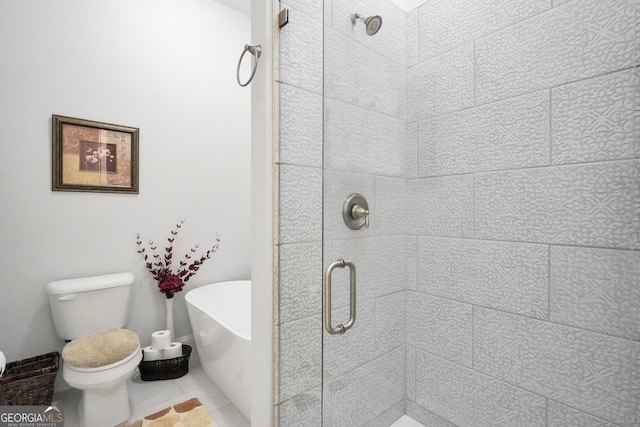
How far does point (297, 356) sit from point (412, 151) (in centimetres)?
96

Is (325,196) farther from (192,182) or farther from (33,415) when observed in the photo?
(33,415)

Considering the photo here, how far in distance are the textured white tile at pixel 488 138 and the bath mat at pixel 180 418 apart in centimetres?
179

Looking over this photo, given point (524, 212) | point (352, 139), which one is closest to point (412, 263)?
point (524, 212)

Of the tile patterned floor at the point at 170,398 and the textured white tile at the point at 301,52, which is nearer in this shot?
the textured white tile at the point at 301,52

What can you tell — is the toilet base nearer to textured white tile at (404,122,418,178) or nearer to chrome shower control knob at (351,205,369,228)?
chrome shower control knob at (351,205,369,228)

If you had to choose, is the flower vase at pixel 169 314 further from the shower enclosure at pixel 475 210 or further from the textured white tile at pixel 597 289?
the textured white tile at pixel 597 289

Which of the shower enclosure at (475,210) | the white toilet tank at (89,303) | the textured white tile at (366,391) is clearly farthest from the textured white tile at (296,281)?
the white toilet tank at (89,303)

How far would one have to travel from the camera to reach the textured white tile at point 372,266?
94cm

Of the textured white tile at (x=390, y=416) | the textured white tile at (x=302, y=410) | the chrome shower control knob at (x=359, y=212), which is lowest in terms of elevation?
the textured white tile at (x=390, y=416)

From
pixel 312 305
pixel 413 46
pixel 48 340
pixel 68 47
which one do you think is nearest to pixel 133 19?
pixel 68 47

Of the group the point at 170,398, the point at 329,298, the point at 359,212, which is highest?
the point at 359,212

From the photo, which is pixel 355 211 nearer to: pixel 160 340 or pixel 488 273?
pixel 488 273

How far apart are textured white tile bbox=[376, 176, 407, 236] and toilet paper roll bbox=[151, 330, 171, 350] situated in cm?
185

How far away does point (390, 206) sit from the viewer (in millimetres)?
1173
